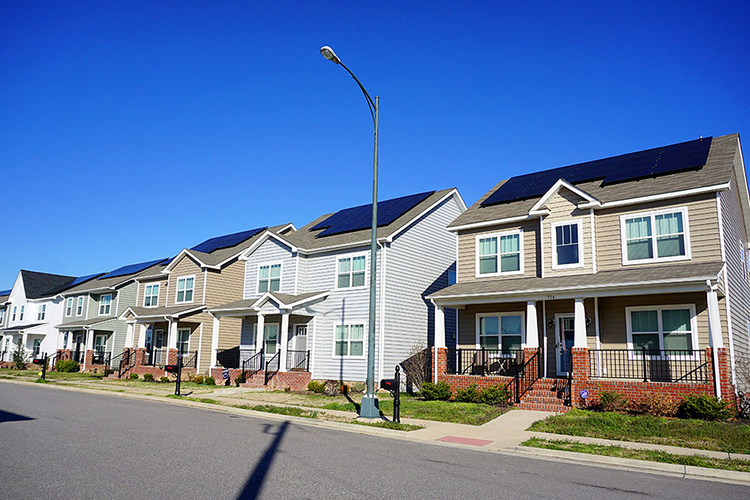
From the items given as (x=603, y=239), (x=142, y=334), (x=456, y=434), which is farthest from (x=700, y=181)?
(x=142, y=334)

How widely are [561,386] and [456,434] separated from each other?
5813 millimetres

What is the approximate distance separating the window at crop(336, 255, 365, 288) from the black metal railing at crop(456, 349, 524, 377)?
20.4 feet

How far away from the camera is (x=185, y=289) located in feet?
113

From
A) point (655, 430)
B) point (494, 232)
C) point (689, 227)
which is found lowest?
point (655, 430)

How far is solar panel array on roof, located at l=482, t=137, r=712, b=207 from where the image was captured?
19.5 meters

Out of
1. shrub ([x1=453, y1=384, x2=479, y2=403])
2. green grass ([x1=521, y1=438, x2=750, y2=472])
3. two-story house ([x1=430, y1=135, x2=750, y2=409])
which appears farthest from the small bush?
green grass ([x1=521, y1=438, x2=750, y2=472])

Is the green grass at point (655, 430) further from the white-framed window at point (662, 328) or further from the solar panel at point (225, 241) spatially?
the solar panel at point (225, 241)

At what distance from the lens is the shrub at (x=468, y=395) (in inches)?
740

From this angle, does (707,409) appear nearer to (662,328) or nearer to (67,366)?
(662,328)

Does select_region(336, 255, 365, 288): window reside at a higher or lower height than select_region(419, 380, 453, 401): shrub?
higher

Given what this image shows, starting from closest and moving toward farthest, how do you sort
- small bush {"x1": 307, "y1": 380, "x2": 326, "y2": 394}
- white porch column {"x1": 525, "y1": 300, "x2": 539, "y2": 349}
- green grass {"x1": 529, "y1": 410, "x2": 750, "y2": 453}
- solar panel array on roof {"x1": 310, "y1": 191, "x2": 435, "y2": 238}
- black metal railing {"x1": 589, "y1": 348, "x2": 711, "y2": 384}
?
1. green grass {"x1": 529, "y1": 410, "x2": 750, "y2": 453}
2. black metal railing {"x1": 589, "y1": 348, "x2": 711, "y2": 384}
3. white porch column {"x1": 525, "y1": 300, "x2": 539, "y2": 349}
4. small bush {"x1": 307, "y1": 380, "x2": 326, "y2": 394}
5. solar panel array on roof {"x1": 310, "y1": 191, "x2": 435, "y2": 238}

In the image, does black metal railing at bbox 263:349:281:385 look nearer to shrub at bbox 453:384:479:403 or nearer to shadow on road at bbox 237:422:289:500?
shrub at bbox 453:384:479:403

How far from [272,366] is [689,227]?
61.0 ft

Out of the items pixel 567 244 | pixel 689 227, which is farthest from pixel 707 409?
pixel 567 244
